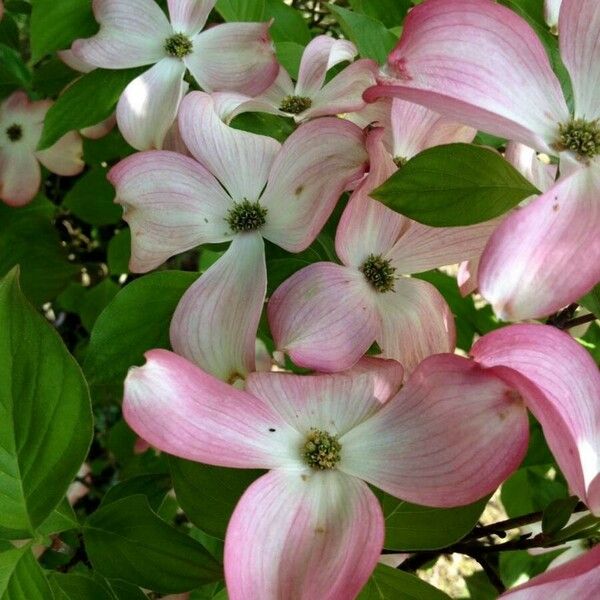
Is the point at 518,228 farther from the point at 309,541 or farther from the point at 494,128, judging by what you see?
the point at 309,541

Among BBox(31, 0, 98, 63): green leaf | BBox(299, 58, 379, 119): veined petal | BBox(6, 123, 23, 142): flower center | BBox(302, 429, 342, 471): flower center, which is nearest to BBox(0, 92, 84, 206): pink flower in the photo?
BBox(6, 123, 23, 142): flower center

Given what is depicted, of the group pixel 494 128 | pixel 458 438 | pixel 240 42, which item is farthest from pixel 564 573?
pixel 240 42

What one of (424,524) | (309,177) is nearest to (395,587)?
(424,524)

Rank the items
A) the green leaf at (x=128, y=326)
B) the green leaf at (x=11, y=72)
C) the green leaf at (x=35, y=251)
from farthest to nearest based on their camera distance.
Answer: the green leaf at (x=35, y=251)
the green leaf at (x=11, y=72)
the green leaf at (x=128, y=326)

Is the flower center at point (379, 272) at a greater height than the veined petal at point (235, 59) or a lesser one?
lesser

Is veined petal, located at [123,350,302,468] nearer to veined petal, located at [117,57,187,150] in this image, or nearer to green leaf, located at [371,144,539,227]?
green leaf, located at [371,144,539,227]

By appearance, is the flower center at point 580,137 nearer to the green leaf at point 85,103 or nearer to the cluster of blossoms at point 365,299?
the cluster of blossoms at point 365,299

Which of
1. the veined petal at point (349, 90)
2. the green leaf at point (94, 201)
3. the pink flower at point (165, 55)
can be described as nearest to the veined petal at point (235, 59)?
the pink flower at point (165, 55)
